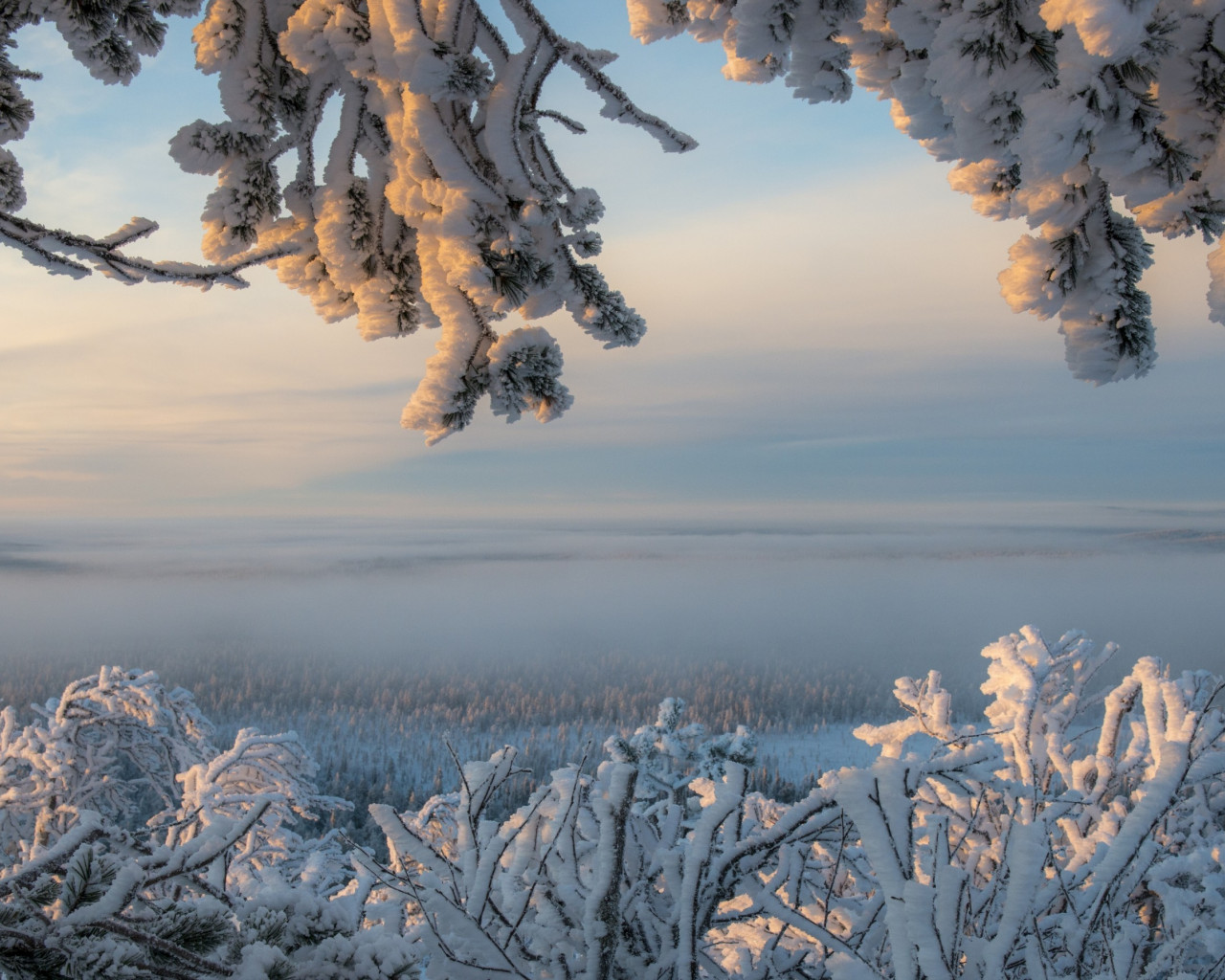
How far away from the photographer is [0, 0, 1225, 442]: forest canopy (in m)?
1.70

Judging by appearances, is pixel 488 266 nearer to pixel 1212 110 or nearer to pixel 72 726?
pixel 1212 110

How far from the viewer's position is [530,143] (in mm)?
2838

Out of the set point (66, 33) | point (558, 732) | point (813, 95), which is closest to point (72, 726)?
point (66, 33)

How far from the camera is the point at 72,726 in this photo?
11.0 metres

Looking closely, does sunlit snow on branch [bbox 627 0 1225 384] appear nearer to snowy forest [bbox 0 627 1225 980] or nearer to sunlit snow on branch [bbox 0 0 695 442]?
sunlit snow on branch [bbox 0 0 695 442]

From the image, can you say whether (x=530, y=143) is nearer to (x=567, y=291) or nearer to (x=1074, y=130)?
(x=567, y=291)

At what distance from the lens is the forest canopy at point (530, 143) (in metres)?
1.70

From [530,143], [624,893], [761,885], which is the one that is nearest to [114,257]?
[530,143]

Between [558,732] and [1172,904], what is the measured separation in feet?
580

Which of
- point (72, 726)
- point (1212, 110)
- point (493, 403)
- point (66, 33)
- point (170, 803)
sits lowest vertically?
A: point (170, 803)

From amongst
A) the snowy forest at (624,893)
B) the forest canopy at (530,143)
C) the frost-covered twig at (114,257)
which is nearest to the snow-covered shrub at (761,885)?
the snowy forest at (624,893)

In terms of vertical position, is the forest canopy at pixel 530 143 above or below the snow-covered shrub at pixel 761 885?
→ above

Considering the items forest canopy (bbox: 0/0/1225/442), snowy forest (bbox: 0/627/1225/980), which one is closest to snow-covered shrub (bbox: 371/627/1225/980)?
snowy forest (bbox: 0/627/1225/980)

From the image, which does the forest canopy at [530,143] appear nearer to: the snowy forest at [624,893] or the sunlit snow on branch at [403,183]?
the sunlit snow on branch at [403,183]
